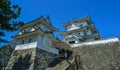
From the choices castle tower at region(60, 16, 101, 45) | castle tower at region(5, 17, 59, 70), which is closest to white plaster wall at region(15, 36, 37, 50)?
castle tower at region(5, 17, 59, 70)

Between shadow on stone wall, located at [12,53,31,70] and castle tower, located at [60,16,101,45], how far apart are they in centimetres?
1208

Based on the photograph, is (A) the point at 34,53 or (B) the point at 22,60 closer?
(A) the point at 34,53

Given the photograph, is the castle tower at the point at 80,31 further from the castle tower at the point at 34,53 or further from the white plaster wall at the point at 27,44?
the white plaster wall at the point at 27,44

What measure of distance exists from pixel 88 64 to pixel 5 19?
10.6m

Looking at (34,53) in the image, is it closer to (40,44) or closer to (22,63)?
(40,44)

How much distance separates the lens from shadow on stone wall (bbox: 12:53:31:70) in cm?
1608

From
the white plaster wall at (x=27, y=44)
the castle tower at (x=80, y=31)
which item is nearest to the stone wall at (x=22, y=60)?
the white plaster wall at (x=27, y=44)

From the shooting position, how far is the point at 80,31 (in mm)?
29344

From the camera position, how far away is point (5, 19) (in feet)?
42.1

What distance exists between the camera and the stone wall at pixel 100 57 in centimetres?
1478

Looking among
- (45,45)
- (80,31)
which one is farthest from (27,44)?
(80,31)

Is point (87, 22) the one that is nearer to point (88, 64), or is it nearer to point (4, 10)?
point (88, 64)

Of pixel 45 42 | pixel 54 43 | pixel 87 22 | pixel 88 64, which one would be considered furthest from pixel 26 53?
pixel 87 22

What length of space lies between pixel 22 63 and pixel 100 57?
9942mm
